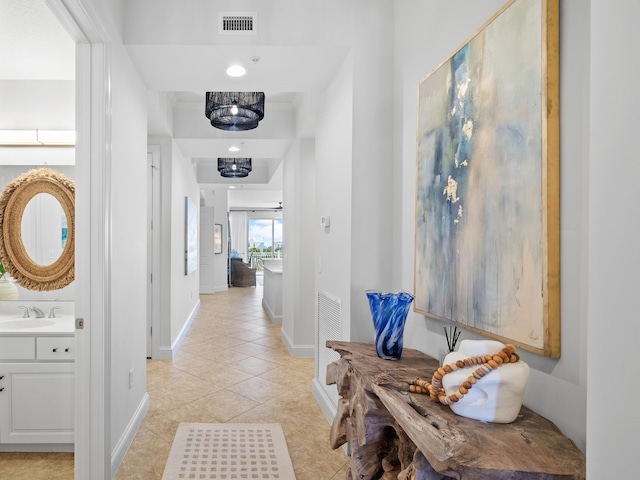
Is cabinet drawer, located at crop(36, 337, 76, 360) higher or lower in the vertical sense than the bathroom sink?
lower

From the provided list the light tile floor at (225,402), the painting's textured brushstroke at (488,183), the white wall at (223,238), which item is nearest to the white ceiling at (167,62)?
the painting's textured brushstroke at (488,183)

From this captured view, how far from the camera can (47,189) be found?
2781mm

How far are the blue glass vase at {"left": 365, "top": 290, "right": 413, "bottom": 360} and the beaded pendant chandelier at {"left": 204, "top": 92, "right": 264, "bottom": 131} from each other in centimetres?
224

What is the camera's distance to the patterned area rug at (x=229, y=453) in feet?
7.34

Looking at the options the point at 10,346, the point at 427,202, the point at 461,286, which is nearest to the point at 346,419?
the point at 461,286

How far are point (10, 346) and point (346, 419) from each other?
201cm

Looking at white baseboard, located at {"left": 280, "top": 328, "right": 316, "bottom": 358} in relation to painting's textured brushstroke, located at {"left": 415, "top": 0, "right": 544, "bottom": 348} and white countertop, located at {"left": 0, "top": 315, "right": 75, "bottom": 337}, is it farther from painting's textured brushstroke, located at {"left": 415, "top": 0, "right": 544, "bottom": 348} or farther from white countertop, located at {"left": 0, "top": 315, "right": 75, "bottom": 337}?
painting's textured brushstroke, located at {"left": 415, "top": 0, "right": 544, "bottom": 348}

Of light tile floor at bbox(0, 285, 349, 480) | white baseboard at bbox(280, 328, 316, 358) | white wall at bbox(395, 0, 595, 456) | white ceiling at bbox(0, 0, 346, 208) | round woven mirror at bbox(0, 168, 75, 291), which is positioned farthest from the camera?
white baseboard at bbox(280, 328, 316, 358)

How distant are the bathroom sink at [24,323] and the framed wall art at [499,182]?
92.8 inches

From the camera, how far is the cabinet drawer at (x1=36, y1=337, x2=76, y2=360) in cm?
243

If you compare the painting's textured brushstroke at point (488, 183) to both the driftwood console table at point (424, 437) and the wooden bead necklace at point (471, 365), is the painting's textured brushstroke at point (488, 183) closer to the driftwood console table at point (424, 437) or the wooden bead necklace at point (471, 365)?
the wooden bead necklace at point (471, 365)

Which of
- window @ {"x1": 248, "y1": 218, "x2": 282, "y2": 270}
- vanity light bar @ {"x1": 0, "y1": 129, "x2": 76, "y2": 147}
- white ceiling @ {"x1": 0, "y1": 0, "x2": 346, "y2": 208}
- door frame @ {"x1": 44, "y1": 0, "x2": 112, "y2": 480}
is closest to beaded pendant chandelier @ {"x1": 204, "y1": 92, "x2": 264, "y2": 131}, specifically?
white ceiling @ {"x1": 0, "y1": 0, "x2": 346, "y2": 208}

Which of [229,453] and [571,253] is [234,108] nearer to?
[229,453]

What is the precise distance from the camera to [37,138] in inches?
111
